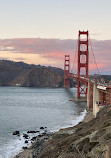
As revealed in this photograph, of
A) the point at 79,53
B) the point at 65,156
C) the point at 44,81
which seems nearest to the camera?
the point at 65,156

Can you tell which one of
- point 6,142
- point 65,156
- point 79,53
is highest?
point 79,53

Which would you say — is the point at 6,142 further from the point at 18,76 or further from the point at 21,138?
the point at 18,76

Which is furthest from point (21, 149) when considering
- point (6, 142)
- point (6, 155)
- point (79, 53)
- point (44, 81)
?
point (44, 81)

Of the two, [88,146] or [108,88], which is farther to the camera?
[108,88]

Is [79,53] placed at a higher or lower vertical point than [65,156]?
higher

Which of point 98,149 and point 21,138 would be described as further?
point 21,138

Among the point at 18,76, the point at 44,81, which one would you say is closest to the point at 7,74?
the point at 18,76

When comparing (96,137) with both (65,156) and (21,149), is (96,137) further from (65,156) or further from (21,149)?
(21,149)

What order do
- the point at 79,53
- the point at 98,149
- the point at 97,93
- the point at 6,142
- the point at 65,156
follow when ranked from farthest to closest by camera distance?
the point at 79,53 → the point at 97,93 → the point at 6,142 → the point at 65,156 → the point at 98,149

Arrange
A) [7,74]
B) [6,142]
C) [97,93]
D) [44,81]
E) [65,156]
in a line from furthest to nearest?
[7,74] → [44,81] → [97,93] → [6,142] → [65,156]

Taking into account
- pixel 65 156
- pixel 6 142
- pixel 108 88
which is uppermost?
pixel 108 88
